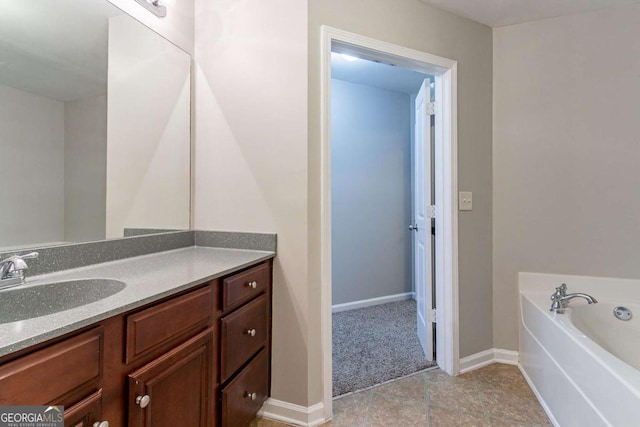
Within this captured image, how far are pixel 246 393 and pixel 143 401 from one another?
594 mm

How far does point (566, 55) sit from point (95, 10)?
2.74 meters

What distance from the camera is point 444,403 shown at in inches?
65.0

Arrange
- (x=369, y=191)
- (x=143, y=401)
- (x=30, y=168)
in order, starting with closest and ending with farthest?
(x=143, y=401) → (x=30, y=168) → (x=369, y=191)

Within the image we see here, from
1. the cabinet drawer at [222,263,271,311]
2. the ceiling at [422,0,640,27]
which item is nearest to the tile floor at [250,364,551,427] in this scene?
the cabinet drawer at [222,263,271,311]

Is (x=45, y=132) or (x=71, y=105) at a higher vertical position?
(x=71, y=105)

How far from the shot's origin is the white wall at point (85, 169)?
47.9 inches

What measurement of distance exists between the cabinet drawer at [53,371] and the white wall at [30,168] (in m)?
0.65

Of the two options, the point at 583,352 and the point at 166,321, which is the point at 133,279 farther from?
the point at 583,352

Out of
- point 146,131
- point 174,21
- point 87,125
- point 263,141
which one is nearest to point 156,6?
point 174,21

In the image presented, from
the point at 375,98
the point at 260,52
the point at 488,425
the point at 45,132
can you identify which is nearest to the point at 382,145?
the point at 375,98

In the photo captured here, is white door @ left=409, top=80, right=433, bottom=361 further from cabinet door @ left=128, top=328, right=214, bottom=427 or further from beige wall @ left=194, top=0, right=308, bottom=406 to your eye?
cabinet door @ left=128, top=328, right=214, bottom=427

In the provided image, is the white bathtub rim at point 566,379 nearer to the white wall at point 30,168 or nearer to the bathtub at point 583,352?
the bathtub at point 583,352

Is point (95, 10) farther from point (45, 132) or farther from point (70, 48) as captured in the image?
point (45, 132)

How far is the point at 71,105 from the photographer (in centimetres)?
123
